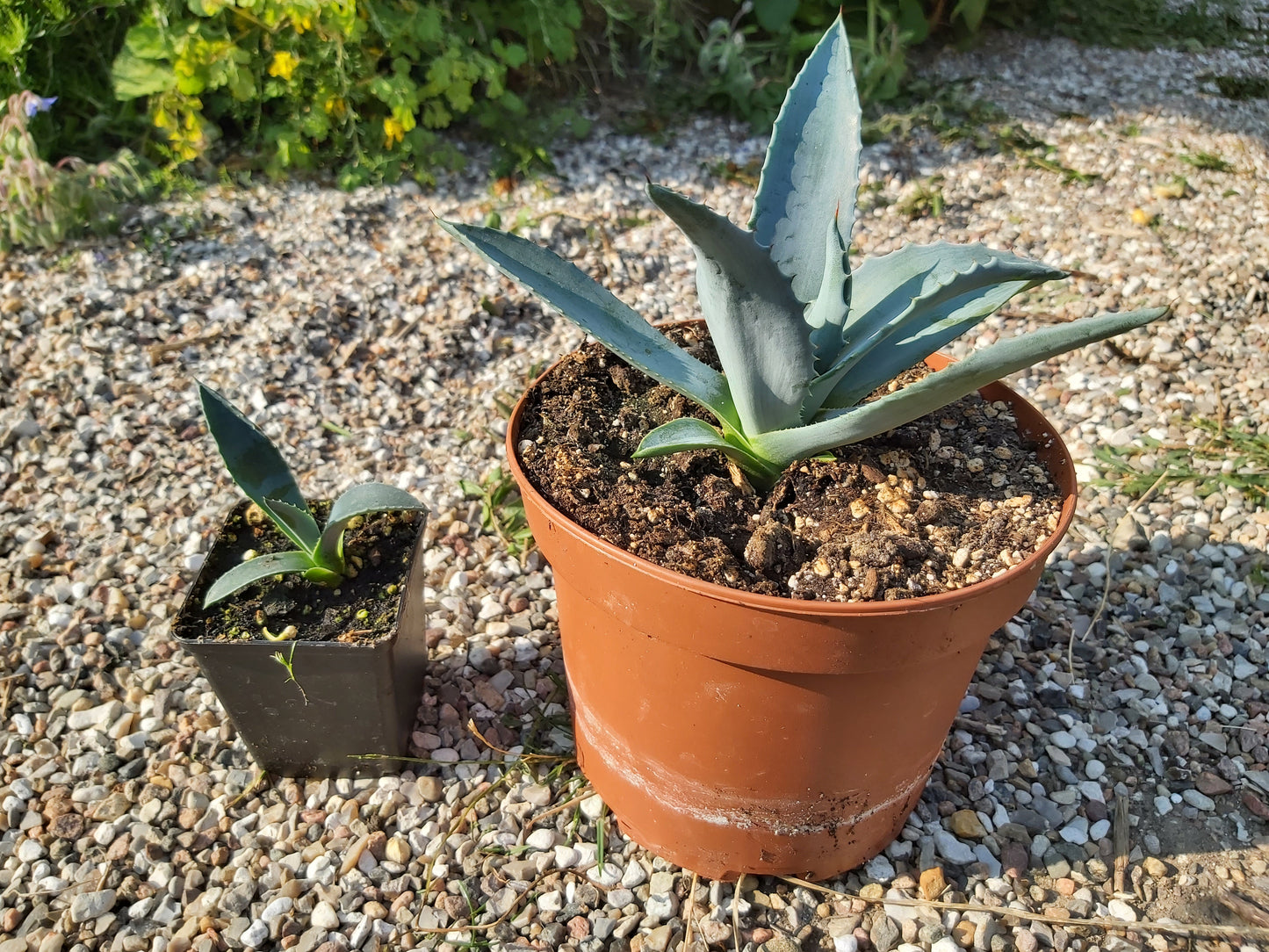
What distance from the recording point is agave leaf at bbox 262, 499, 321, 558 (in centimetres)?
140

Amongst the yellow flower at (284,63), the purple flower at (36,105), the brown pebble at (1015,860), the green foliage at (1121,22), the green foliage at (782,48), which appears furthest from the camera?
the green foliage at (1121,22)

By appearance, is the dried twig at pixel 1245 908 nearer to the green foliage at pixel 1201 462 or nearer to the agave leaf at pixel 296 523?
the green foliage at pixel 1201 462

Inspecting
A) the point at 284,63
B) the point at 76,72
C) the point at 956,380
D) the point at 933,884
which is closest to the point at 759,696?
the point at 956,380

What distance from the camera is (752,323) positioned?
110 cm

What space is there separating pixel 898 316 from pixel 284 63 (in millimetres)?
2407

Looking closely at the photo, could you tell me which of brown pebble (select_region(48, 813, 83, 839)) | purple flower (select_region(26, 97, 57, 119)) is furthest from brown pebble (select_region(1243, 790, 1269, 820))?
purple flower (select_region(26, 97, 57, 119))

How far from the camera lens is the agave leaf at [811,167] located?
1217 millimetres

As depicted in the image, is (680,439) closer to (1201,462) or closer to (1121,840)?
(1121,840)

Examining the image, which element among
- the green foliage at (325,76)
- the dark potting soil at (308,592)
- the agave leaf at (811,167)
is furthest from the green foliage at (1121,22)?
the dark potting soil at (308,592)

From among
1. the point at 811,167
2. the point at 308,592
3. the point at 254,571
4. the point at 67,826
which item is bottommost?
the point at 67,826

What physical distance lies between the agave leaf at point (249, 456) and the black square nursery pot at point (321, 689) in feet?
→ 0.54

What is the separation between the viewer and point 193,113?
9.52ft

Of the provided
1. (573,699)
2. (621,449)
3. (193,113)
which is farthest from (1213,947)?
(193,113)

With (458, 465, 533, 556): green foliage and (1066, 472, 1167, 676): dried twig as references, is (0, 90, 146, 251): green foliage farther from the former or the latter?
(1066, 472, 1167, 676): dried twig
